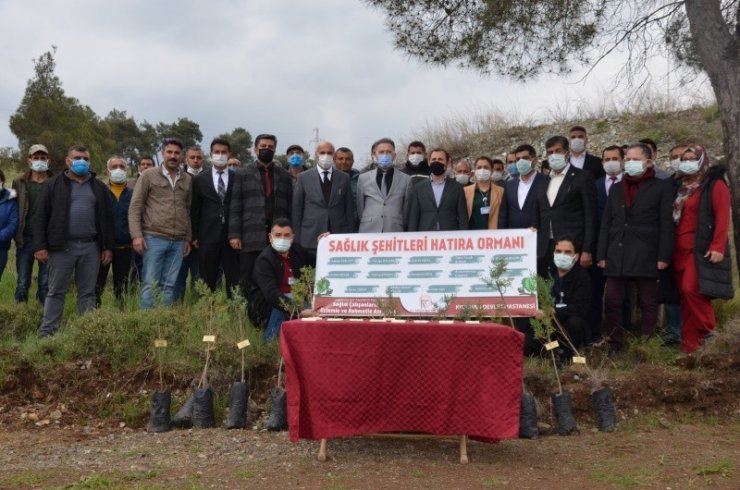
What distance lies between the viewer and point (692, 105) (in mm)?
17672

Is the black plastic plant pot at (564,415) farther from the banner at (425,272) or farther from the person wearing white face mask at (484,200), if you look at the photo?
the person wearing white face mask at (484,200)

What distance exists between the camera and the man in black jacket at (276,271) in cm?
813

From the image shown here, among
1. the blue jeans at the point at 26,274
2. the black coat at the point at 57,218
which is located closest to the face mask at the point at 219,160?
the black coat at the point at 57,218

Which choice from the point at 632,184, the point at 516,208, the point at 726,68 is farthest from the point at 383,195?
the point at 726,68

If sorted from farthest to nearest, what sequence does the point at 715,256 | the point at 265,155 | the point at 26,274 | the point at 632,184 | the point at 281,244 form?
the point at 26,274 < the point at 265,155 < the point at 281,244 < the point at 632,184 < the point at 715,256

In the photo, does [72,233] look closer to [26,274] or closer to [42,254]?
[42,254]

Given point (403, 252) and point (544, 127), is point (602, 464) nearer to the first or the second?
point (403, 252)

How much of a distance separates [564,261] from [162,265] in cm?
437

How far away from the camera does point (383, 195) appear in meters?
8.82

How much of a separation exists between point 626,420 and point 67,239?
594 cm

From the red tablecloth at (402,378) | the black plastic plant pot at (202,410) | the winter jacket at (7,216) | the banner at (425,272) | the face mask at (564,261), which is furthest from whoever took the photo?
the winter jacket at (7,216)

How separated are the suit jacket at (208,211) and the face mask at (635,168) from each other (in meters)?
4.20

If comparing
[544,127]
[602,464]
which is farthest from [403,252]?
[544,127]

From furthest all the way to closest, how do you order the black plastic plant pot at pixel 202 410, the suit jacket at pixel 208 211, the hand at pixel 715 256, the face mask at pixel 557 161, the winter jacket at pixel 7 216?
the winter jacket at pixel 7 216 < the suit jacket at pixel 208 211 < the face mask at pixel 557 161 < the hand at pixel 715 256 < the black plastic plant pot at pixel 202 410
